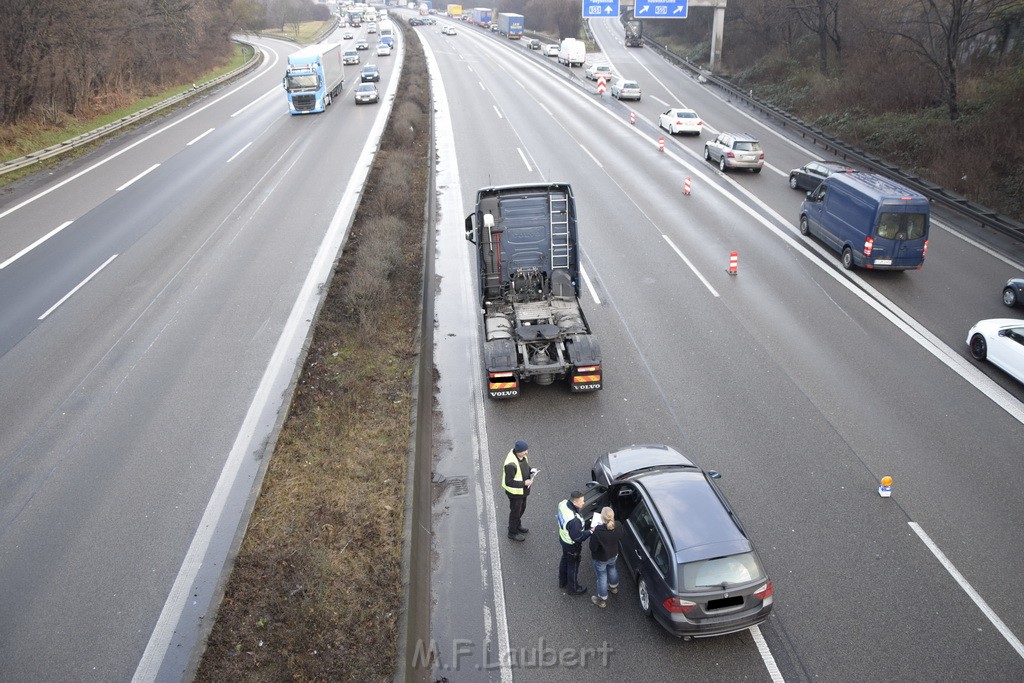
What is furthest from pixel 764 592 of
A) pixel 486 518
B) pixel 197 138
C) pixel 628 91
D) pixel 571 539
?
pixel 628 91

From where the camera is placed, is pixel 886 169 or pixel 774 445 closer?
pixel 774 445

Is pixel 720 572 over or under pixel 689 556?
under

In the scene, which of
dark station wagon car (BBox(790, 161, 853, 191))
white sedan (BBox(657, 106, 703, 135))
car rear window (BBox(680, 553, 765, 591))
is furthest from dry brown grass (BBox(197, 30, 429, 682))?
white sedan (BBox(657, 106, 703, 135))

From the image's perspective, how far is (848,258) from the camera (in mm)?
18484

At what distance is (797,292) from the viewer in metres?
17.2

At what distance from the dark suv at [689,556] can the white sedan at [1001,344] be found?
7.89 m

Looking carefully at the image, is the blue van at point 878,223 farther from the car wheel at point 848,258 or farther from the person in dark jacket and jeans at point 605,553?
the person in dark jacket and jeans at point 605,553

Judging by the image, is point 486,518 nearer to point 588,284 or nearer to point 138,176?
point 588,284

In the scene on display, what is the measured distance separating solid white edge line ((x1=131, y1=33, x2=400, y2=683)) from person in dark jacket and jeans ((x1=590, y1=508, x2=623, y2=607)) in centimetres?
485

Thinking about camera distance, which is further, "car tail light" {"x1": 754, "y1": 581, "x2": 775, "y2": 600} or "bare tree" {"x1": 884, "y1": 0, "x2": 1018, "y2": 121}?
"bare tree" {"x1": 884, "y1": 0, "x2": 1018, "y2": 121}

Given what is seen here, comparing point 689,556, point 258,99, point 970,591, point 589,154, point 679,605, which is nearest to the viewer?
point 679,605

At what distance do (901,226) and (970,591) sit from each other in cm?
1128

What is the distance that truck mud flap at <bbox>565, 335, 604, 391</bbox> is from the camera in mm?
12453

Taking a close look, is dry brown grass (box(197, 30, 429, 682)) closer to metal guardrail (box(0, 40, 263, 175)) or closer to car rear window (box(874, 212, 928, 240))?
car rear window (box(874, 212, 928, 240))
